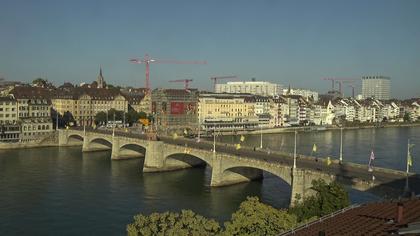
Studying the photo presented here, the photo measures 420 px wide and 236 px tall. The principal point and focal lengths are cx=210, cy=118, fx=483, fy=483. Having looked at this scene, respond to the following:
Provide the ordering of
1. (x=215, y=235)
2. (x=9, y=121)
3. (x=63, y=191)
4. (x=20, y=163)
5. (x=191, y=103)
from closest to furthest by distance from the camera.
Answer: (x=215, y=235) < (x=63, y=191) < (x=20, y=163) < (x=9, y=121) < (x=191, y=103)

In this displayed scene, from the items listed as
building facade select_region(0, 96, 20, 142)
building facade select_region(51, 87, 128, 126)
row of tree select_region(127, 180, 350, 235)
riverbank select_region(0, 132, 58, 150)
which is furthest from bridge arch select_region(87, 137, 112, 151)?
row of tree select_region(127, 180, 350, 235)

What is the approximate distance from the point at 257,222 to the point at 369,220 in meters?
6.63

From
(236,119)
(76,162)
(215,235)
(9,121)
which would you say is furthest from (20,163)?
(236,119)

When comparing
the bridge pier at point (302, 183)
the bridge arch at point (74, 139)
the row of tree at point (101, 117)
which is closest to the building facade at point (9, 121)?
the bridge arch at point (74, 139)

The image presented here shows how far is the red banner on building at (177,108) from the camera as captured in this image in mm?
→ 122375

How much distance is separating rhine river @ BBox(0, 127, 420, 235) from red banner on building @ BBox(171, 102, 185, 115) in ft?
179

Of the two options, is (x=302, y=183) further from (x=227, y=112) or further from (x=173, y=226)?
(x=227, y=112)

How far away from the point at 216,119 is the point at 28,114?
51.4 m

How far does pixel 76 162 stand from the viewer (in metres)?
66.2

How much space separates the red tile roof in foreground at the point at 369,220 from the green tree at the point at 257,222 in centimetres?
379

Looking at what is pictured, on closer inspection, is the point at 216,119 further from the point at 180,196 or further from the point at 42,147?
the point at 180,196

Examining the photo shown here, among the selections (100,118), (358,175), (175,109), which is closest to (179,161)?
(358,175)

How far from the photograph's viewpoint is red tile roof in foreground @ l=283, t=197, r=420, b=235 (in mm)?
12453

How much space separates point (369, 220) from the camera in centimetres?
1381
